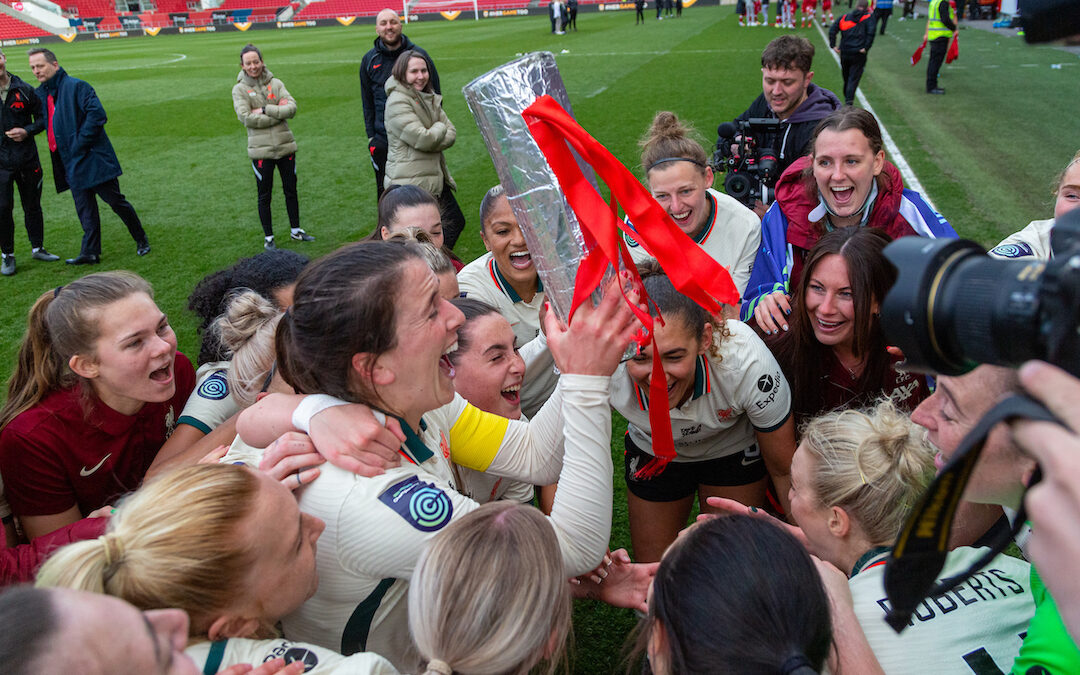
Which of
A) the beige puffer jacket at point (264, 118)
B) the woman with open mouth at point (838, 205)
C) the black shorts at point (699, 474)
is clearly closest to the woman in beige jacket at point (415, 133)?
the beige puffer jacket at point (264, 118)

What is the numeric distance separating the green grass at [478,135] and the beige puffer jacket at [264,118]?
96 cm

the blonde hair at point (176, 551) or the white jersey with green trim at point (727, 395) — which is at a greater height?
the blonde hair at point (176, 551)

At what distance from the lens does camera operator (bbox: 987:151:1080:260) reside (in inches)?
113

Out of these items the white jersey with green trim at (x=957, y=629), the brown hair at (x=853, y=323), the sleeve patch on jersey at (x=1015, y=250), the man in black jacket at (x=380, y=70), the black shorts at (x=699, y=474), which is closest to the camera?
the white jersey with green trim at (x=957, y=629)

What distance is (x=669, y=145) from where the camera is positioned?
3602mm

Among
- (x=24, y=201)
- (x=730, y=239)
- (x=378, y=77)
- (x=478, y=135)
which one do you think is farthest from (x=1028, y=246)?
(x=478, y=135)

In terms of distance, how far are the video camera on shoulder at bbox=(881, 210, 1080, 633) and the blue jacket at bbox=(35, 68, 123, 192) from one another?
763 cm

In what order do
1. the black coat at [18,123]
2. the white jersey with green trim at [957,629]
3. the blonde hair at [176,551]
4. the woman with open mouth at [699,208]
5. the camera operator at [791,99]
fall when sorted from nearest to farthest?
the blonde hair at [176,551], the white jersey with green trim at [957,629], the woman with open mouth at [699,208], the camera operator at [791,99], the black coat at [18,123]

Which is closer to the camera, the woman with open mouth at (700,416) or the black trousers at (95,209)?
the woman with open mouth at (700,416)

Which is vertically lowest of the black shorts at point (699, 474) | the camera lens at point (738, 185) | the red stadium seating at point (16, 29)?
the black shorts at point (699, 474)

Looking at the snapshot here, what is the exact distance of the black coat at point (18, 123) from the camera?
6.91 meters

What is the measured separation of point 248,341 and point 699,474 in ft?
5.55

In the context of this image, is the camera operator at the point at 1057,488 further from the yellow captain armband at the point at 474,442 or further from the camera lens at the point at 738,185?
the camera lens at the point at 738,185

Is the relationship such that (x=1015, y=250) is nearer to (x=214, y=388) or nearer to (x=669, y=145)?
(x=669, y=145)
